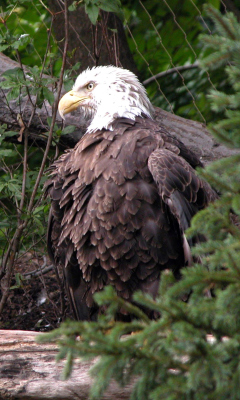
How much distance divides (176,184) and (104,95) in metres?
1.03

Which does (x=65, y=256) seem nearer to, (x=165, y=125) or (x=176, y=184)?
(x=176, y=184)

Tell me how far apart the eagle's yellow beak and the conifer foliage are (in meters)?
2.17

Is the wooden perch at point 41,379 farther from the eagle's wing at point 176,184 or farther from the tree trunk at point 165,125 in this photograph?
the tree trunk at point 165,125

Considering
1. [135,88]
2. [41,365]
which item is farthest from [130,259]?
[135,88]

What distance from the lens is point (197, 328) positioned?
1.63 metres

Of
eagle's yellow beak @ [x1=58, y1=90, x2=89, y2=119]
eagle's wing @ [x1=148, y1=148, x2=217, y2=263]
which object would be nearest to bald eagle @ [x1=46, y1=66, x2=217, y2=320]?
eagle's wing @ [x1=148, y1=148, x2=217, y2=263]

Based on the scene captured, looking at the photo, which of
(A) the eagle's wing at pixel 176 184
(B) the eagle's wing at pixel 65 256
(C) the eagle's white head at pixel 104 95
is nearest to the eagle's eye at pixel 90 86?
(C) the eagle's white head at pixel 104 95

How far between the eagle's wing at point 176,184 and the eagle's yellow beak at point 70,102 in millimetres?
900

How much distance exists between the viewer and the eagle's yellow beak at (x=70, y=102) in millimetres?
3797

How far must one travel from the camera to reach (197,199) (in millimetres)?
3334

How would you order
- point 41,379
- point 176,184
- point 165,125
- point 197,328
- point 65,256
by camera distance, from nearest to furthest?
point 197,328 → point 41,379 → point 176,184 → point 65,256 → point 165,125

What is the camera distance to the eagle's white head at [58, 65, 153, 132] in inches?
147

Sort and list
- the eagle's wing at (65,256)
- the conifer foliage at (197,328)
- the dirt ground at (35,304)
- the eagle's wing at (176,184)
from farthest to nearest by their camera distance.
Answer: the dirt ground at (35,304) < the eagle's wing at (65,256) < the eagle's wing at (176,184) < the conifer foliage at (197,328)

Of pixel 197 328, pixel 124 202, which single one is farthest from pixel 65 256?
pixel 197 328
